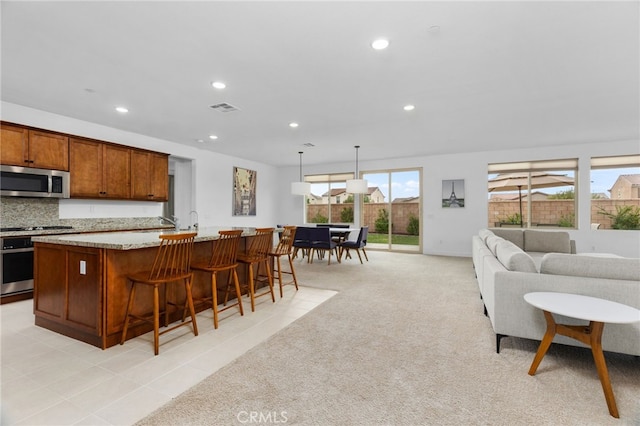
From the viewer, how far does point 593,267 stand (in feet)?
7.10

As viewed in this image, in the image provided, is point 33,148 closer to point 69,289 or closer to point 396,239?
point 69,289

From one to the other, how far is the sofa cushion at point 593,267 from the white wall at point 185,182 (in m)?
6.11

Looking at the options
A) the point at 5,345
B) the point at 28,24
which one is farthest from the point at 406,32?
the point at 5,345

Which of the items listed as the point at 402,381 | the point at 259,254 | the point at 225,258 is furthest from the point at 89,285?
the point at 402,381

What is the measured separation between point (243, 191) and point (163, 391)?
6.73 m

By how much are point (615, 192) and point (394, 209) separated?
15.5 ft

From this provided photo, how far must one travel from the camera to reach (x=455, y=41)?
256cm

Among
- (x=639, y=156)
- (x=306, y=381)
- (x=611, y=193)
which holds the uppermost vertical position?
(x=639, y=156)

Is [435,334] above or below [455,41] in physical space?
below

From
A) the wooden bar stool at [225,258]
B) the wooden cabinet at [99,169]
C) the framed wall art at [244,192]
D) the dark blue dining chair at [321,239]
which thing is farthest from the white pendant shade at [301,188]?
the wooden bar stool at [225,258]

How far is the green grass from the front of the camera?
27.6 feet

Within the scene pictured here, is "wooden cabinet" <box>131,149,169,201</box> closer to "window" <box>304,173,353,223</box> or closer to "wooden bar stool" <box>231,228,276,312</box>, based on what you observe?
"wooden bar stool" <box>231,228,276,312</box>

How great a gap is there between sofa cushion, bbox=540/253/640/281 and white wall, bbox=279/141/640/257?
216 inches

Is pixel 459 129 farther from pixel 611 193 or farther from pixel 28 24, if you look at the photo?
pixel 28 24
